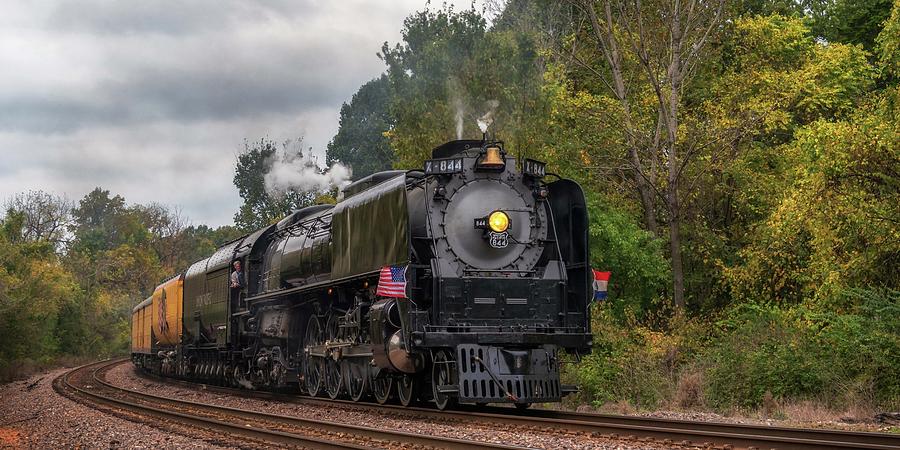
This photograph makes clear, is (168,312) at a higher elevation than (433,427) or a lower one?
higher

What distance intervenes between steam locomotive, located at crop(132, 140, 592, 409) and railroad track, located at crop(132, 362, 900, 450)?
44 cm

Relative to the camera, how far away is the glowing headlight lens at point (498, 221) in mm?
14438

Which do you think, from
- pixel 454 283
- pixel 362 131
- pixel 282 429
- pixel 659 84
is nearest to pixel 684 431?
pixel 454 283

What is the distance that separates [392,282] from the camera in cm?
1401

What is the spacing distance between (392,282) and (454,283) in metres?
0.94

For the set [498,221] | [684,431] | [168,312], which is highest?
[498,221]

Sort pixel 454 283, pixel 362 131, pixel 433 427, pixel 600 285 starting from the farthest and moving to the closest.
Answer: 1. pixel 362 131
2. pixel 600 285
3. pixel 454 283
4. pixel 433 427

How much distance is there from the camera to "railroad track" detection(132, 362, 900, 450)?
920cm

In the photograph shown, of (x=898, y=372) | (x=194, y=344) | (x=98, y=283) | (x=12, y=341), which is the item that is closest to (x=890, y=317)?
(x=898, y=372)

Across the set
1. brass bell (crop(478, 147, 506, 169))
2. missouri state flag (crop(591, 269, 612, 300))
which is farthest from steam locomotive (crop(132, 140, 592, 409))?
missouri state flag (crop(591, 269, 612, 300))

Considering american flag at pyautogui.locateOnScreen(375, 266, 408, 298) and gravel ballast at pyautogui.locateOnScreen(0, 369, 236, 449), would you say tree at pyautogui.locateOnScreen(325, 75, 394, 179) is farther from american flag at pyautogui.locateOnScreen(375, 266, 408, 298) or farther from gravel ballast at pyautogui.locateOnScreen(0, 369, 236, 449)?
american flag at pyautogui.locateOnScreen(375, 266, 408, 298)

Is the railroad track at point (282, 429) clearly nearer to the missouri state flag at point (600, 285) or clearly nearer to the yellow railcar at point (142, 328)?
the missouri state flag at point (600, 285)

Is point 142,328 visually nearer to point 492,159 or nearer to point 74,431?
point 74,431

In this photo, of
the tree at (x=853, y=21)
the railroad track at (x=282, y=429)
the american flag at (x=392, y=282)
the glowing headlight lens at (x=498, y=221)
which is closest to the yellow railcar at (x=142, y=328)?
the railroad track at (x=282, y=429)
